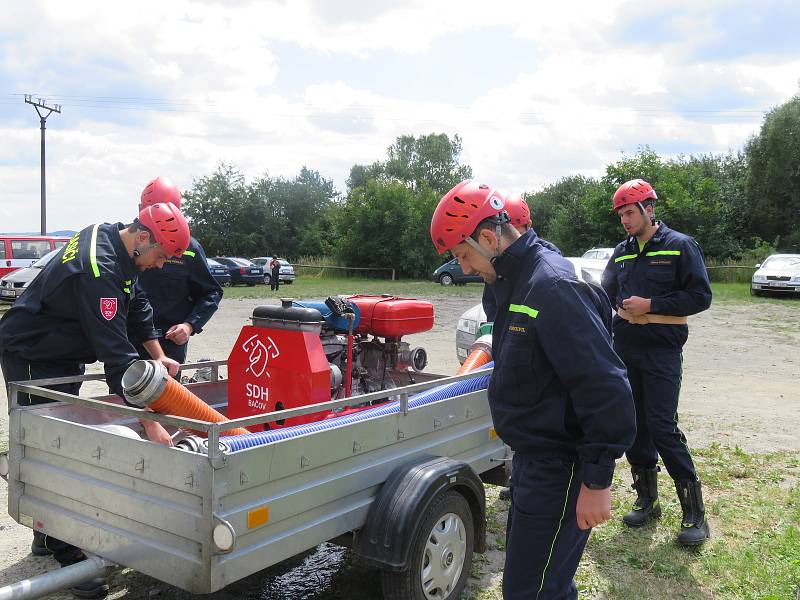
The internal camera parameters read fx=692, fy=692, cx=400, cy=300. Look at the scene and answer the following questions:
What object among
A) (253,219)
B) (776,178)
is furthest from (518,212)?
(253,219)

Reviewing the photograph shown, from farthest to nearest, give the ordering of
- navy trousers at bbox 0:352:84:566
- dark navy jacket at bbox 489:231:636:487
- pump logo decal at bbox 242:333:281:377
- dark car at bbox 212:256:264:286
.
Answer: dark car at bbox 212:256:264:286, pump logo decal at bbox 242:333:281:377, navy trousers at bbox 0:352:84:566, dark navy jacket at bbox 489:231:636:487

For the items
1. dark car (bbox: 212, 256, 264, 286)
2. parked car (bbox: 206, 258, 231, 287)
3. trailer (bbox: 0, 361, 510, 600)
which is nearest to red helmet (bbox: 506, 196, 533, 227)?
trailer (bbox: 0, 361, 510, 600)

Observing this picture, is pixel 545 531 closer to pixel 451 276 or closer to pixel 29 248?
pixel 29 248

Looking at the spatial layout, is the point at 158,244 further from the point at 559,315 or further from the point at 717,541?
the point at 717,541

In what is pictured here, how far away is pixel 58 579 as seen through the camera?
2.61 metres

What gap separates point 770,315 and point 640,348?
15318 mm

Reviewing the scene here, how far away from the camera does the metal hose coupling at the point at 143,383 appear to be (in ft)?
9.73

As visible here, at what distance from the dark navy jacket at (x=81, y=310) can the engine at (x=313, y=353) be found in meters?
0.75

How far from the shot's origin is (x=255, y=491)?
8.50 ft

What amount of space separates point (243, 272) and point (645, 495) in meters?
30.2

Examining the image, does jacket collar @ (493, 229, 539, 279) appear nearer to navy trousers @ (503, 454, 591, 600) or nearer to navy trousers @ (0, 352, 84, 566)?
navy trousers @ (503, 454, 591, 600)

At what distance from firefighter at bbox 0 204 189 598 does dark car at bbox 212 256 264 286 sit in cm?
2991

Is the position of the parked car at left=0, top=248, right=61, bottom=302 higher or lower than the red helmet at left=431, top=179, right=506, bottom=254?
lower

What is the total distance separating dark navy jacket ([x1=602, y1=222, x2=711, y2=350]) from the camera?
436cm
